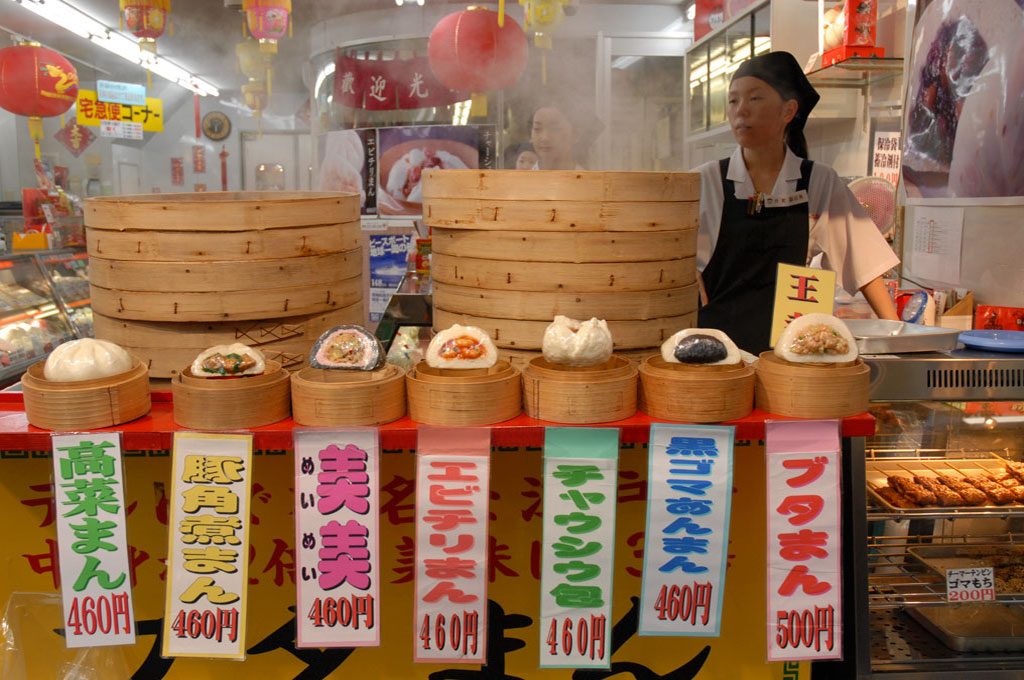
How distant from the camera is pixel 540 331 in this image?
1.75 m

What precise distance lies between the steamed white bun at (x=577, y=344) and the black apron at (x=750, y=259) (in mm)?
1449

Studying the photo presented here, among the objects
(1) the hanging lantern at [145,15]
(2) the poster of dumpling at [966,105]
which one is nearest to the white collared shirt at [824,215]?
(2) the poster of dumpling at [966,105]

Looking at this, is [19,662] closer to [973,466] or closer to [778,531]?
[778,531]

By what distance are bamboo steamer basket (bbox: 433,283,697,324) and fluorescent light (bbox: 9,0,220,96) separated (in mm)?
5872

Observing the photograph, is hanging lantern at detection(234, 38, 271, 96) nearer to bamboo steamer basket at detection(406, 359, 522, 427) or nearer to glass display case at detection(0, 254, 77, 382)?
glass display case at detection(0, 254, 77, 382)

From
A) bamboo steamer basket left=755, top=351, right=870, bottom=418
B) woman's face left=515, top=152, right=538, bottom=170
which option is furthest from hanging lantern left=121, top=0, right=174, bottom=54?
bamboo steamer basket left=755, top=351, right=870, bottom=418

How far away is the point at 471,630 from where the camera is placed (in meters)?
1.52

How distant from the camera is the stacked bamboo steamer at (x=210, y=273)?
1698mm

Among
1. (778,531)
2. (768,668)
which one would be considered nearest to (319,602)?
(778,531)

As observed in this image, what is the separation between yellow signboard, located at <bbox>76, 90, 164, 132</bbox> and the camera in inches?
365

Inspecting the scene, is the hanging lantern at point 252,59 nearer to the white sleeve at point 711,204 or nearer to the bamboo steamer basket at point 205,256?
the white sleeve at point 711,204

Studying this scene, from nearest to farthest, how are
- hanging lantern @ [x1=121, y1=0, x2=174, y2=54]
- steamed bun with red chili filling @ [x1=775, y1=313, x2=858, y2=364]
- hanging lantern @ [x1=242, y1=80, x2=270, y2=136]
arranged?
steamed bun with red chili filling @ [x1=775, y1=313, x2=858, y2=364]
hanging lantern @ [x1=121, y1=0, x2=174, y2=54]
hanging lantern @ [x1=242, y1=80, x2=270, y2=136]

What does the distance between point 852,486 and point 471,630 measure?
80 cm

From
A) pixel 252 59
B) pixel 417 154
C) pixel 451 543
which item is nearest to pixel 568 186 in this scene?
pixel 451 543
